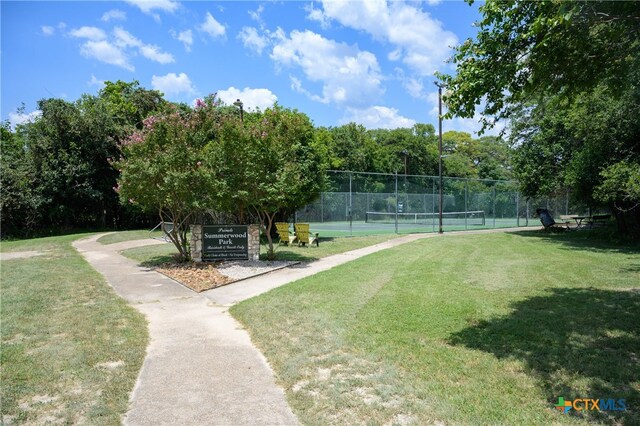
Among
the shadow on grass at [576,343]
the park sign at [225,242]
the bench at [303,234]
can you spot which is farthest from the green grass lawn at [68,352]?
the bench at [303,234]

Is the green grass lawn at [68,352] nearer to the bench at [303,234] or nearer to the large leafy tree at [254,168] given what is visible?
the large leafy tree at [254,168]

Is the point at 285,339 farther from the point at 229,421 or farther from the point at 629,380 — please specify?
the point at 629,380

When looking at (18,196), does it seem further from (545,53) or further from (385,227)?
(545,53)

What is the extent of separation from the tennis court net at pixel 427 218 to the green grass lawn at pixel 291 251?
675 cm

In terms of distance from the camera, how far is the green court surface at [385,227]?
2306 centimetres

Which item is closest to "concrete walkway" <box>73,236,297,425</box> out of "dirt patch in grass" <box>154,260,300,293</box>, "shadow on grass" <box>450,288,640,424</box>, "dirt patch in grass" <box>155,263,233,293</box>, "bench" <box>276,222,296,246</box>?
"dirt patch in grass" <box>155,263,233,293</box>

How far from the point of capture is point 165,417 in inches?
148

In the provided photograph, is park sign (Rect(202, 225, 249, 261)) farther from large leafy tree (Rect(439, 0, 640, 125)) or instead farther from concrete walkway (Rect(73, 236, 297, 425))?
large leafy tree (Rect(439, 0, 640, 125))

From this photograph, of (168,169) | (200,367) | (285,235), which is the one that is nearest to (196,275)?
(168,169)

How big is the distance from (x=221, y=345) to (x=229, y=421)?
213 cm

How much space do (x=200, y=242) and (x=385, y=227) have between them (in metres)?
14.2

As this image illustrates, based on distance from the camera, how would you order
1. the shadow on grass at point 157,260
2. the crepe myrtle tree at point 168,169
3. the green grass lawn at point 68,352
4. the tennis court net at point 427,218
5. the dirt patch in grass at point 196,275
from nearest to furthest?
the green grass lawn at point 68,352 < the dirt patch in grass at point 196,275 < the crepe myrtle tree at point 168,169 < the shadow on grass at point 157,260 < the tennis court net at point 427,218

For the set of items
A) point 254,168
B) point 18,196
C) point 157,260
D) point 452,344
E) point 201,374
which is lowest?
point 201,374

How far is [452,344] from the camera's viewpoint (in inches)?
210
